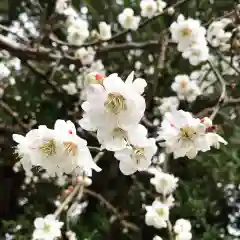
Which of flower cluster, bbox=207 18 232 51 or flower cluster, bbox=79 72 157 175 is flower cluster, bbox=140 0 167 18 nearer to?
flower cluster, bbox=207 18 232 51

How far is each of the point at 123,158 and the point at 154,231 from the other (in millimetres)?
746

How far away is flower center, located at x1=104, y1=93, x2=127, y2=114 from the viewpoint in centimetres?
49

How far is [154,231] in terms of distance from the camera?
1288mm

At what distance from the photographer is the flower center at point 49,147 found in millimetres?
546

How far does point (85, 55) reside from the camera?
1.26 m

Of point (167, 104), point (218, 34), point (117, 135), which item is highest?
point (218, 34)

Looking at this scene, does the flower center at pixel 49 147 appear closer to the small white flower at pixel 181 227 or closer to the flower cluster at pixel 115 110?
the flower cluster at pixel 115 110

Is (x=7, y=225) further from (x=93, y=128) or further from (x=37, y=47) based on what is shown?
(x=93, y=128)

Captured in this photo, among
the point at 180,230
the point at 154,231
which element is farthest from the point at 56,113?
the point at 180,230

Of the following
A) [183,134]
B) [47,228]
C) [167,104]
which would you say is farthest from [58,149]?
[167,104]

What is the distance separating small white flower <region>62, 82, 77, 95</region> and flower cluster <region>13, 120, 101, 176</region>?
2.78ft

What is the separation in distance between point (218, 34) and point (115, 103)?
0.88 meters

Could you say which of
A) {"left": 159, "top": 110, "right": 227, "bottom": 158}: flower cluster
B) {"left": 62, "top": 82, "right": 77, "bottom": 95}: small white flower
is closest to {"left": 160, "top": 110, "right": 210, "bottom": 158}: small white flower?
{"left": 159, "top": 110, "right": 227, "bottom": 158}: flower cluster

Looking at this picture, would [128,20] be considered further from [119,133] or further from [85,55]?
[119,133]
